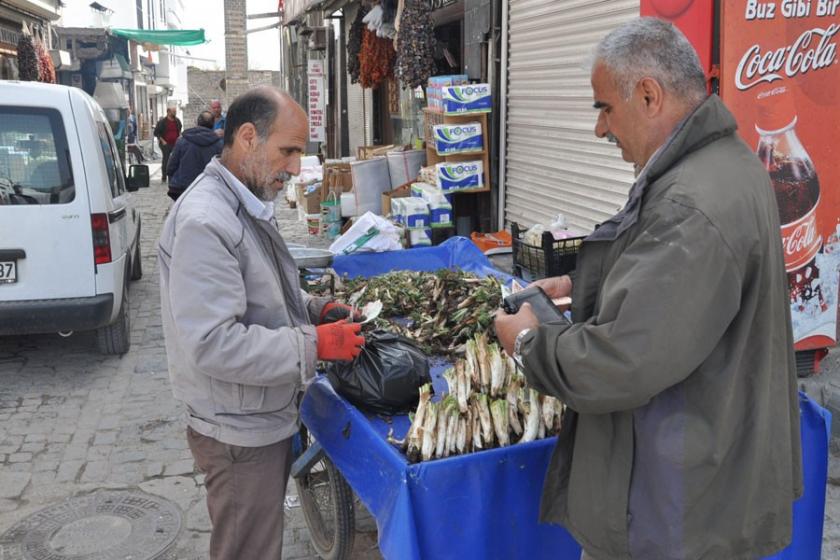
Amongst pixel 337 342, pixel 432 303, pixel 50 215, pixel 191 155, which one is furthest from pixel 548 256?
pixel 191 155

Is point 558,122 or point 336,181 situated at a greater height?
point 558,122

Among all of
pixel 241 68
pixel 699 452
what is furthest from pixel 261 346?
pixel 241 68

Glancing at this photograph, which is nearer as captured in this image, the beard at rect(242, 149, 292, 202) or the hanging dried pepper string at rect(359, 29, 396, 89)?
the beard at rect(242, 149, 292, 202)

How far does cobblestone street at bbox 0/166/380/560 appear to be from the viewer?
4145 millimetres

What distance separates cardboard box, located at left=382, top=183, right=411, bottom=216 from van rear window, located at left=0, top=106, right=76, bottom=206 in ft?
13.7

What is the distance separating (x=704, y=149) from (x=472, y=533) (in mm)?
1393

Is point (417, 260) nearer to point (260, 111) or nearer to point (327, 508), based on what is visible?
point (327, 508)

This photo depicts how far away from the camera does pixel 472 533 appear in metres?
2.47

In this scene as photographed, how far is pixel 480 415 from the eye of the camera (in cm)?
269

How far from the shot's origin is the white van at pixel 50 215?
5629 mm

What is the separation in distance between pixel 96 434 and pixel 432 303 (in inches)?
102

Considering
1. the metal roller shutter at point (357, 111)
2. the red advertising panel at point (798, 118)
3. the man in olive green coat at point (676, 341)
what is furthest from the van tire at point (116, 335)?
the metal roller shutter at point (357, 111)

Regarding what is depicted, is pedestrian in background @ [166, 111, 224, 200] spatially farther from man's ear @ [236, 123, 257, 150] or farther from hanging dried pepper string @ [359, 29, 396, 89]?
man's ear @ [236, 123, 257, 150]

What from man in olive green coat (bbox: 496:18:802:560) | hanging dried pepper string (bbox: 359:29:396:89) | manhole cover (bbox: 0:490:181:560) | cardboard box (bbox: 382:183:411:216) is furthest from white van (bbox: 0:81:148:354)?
hanging dried pepper string (bbox: 359:29:396:89)
